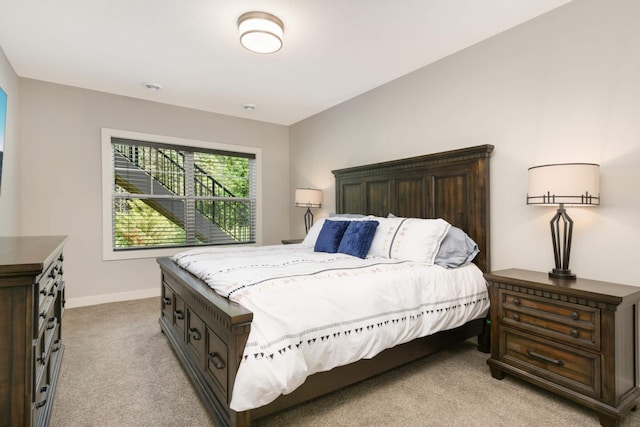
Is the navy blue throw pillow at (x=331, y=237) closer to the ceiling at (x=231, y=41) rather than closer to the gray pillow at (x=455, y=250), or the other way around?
the gray pillow at (x=455, y=250)

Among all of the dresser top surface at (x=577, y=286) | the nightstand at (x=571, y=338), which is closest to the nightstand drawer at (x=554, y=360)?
the nightstand at (x=571, y=338)

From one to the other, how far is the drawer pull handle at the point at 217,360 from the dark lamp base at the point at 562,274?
6.79ft

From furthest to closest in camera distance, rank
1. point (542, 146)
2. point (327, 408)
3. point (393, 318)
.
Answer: point (542, 146)
point (393, 318)
point (327, 408)

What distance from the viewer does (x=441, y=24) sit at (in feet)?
8.44

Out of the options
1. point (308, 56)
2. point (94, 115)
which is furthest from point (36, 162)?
point (308, 56)

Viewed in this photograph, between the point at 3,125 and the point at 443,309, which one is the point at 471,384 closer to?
the point at 443,309

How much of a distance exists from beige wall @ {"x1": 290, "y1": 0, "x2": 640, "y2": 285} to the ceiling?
208 millimetres

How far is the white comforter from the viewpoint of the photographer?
4.98ft

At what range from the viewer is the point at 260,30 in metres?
2.45

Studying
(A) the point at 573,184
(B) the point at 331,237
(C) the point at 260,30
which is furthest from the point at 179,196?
(A) the point at 573,184

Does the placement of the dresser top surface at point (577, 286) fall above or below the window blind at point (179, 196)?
Result: below

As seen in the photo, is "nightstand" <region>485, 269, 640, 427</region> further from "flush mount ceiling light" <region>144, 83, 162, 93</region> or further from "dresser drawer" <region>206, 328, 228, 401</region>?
"flush mount ceiling light" <region>144, 83, 162, 93</region>

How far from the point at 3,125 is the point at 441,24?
3435 mm

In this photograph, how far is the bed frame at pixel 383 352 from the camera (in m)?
1.64
